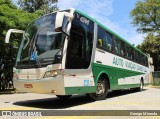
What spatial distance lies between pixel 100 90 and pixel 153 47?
3801cm

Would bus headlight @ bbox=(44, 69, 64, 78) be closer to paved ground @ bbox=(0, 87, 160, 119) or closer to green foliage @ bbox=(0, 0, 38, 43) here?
paved ground @ bbox=(0, 87, 160, 119)

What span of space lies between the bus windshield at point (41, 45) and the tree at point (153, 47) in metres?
39.5

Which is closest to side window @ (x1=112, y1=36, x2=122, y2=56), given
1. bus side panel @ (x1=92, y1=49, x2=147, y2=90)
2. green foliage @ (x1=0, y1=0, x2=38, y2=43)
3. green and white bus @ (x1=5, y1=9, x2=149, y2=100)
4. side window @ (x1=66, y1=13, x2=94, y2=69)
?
bus side panel @ (x1=92, y1=49, x2=147, y2=90)

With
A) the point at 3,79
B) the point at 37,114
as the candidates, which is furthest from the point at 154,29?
the point at 37,114

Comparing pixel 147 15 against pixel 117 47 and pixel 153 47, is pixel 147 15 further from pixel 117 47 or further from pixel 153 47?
pixel 117 47

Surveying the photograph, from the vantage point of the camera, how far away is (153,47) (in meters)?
49.8

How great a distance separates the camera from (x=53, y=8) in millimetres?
44312

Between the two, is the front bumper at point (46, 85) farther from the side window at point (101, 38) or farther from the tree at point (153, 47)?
the tree at point (153, 47)

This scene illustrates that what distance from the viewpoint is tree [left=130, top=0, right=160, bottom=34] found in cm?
5447

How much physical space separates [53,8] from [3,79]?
67.4ft

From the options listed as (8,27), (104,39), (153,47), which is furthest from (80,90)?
(153,47)

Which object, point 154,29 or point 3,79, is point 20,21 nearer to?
point 3,79

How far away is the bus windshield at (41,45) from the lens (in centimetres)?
1062

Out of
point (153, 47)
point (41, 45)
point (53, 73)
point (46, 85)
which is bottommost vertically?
point (46, 85)
